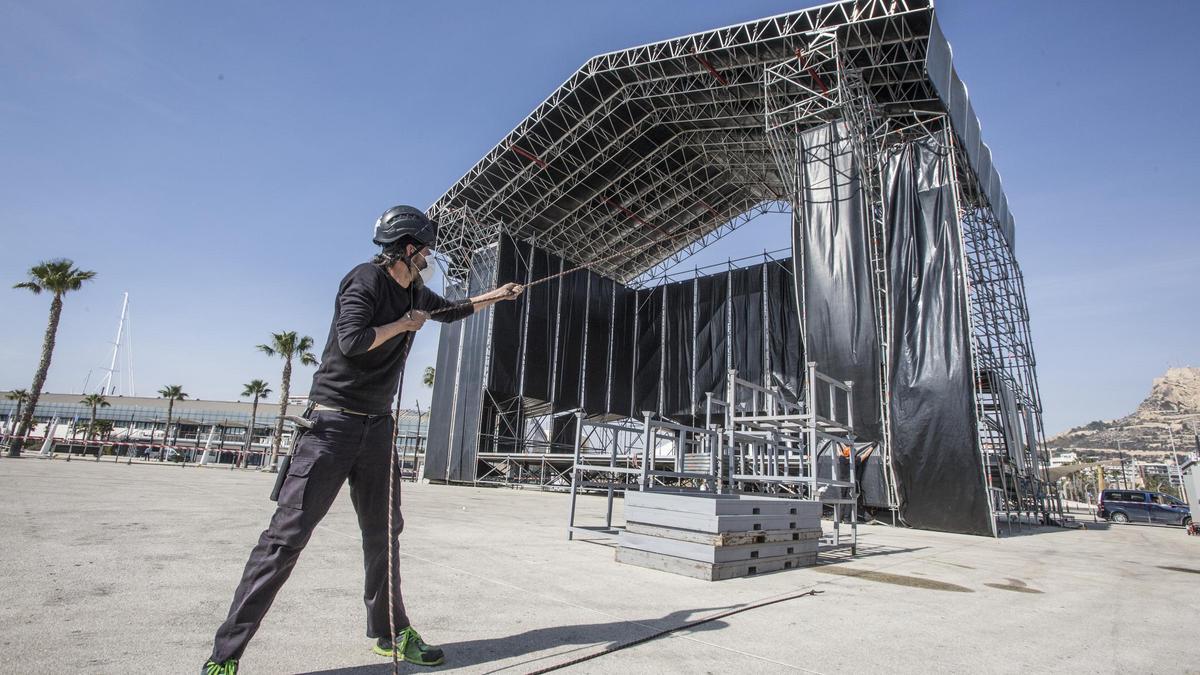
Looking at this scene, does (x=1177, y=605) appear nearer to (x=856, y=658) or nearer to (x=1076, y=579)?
(x=1076, y=579)

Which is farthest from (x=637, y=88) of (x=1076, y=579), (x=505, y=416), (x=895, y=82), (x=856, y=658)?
(x=856, y=658)

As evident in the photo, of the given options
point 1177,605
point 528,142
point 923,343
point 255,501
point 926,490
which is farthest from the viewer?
point 528,142

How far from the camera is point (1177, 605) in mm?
3949

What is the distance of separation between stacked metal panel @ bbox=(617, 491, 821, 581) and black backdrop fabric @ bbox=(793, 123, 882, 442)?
26.1ft

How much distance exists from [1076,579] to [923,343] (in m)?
7.17

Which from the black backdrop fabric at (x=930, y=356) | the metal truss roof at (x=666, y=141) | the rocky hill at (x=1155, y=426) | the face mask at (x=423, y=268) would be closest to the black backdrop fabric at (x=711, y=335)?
the metal truss roof at (x=666, y=141)

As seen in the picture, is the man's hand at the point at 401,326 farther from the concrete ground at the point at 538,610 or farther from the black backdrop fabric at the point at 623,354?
the black backdrop fabric at the point at 623,354

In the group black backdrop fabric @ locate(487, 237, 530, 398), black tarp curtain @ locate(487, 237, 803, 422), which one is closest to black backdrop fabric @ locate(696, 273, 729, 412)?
black tarp curtain @ locate(487, 237, 803, 422)

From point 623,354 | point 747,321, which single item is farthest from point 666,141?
point 623,354

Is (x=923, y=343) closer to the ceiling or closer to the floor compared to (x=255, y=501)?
closer to the ceiling

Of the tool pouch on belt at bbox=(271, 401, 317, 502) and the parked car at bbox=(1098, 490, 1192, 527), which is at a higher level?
the tool pouch on belt at bbox=(271, 401, 317, 502)

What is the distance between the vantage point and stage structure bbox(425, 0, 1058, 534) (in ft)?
35.9

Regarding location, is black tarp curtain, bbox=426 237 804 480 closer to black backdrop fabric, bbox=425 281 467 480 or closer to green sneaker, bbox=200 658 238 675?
black backdrop fabric, bbox=425 281 467 480

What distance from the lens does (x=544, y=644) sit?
7.11 ft
